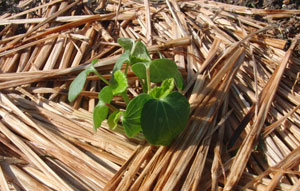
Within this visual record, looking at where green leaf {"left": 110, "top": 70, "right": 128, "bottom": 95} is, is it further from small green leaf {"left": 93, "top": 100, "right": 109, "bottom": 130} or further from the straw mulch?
the straw mulch

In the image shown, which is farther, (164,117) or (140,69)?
(140,69)

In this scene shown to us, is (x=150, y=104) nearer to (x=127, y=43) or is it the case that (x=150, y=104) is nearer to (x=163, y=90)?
(x=163, y=90)

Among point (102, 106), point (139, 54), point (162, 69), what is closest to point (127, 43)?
point (139, 54)

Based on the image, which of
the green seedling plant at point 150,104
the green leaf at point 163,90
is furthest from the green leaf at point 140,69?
the green leaf at point 163,90

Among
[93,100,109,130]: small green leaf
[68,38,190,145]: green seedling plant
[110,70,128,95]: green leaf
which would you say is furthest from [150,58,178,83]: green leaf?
[93,100,109,130]: small green leaf

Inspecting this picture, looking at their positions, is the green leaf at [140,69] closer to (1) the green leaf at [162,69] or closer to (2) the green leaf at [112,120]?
(1) the green leaf at [162,69]

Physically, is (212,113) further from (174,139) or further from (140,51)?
(140,51)

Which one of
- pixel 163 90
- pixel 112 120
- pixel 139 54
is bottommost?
pixel 112 120

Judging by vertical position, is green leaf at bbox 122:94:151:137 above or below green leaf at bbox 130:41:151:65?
below
